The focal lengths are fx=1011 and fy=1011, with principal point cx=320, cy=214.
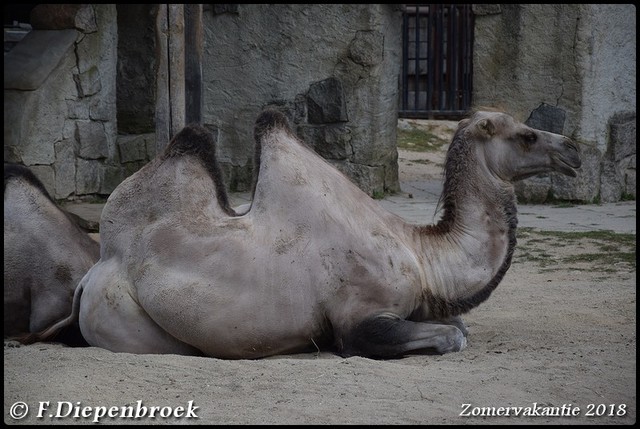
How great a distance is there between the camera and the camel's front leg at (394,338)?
4.73 meters

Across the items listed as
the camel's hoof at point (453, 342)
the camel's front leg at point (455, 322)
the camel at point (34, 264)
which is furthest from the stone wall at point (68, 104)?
the camel's hoof at point (453, 342)

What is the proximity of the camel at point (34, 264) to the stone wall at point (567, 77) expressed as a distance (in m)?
5.90

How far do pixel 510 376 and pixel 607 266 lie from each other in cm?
324

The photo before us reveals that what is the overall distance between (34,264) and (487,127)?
8.33 feet

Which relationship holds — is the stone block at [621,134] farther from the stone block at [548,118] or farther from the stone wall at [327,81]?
the stone block at [548,118]

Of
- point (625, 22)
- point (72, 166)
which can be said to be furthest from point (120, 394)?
point (625, 22)

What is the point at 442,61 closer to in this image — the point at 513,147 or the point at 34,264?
the point at 513,147

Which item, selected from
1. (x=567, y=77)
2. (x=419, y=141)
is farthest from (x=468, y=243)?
(x=419, y=141)

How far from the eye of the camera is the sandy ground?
12.3 feet

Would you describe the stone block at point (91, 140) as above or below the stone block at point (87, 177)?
above

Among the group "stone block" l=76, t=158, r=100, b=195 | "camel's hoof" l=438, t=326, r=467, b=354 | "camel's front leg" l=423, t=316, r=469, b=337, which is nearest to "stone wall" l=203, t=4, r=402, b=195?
"stone block" l=76, t=158, r=100, b=195

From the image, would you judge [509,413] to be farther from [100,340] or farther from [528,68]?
[528,68]

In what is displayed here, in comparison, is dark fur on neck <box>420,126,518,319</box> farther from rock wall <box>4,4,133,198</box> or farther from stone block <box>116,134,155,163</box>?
stone block <box>116,134,155,163</box>

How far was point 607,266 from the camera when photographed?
7.25 m
